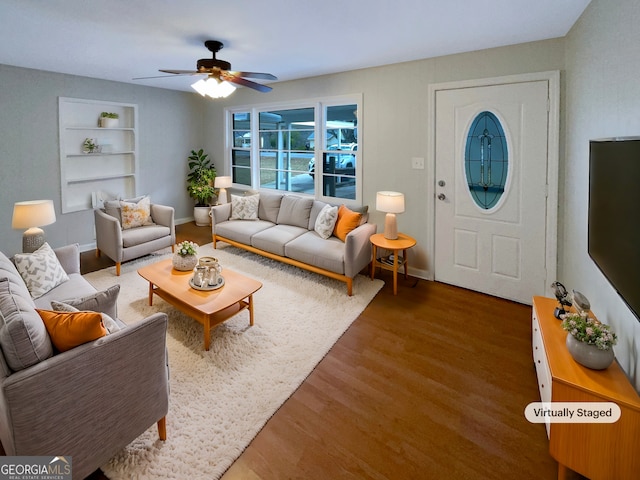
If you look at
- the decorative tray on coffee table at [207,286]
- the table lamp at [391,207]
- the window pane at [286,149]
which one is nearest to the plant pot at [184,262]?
the decorative tray on coffee table at [207,286]

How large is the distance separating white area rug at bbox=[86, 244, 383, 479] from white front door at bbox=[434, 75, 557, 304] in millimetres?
1096

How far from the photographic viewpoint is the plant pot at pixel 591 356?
1604 millimetres

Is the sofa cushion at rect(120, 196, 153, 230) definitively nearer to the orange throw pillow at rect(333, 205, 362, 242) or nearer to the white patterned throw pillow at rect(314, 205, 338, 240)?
the white patterned throw pillow at rect(314, 205, 338, 240)

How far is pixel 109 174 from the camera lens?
17.7ft

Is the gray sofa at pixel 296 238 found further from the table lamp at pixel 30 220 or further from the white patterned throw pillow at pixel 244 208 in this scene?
the table lamp at pixel 30 220

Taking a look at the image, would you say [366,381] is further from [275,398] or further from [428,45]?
[428,45]

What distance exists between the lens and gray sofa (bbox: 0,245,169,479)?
1.30 meters

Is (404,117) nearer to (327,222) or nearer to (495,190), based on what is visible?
(495,190)

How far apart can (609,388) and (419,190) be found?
272 centimetres

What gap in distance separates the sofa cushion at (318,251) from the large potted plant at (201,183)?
292 centimetres

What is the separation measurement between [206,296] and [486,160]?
306cm

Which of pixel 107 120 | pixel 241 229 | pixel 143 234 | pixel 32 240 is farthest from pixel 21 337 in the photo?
pixel 107 120

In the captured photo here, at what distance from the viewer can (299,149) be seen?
17.2 ft

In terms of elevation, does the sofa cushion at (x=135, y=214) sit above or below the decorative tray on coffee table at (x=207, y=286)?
above
